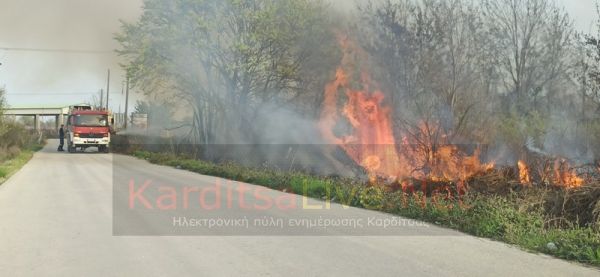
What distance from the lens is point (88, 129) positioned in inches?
1389

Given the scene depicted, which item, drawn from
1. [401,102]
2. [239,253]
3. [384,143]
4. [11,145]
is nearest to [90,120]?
[11,145]

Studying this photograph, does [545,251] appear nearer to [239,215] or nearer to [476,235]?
[476,235]

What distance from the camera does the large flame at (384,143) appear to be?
1195cm

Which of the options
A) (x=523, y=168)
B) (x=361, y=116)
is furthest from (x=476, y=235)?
(x=361, y=116)

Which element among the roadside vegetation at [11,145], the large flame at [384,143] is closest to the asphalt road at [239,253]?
the large flame at [384,143]

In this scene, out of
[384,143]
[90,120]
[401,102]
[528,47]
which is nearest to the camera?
[384,143]

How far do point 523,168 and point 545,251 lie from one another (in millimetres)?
4139

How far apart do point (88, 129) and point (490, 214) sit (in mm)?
32391

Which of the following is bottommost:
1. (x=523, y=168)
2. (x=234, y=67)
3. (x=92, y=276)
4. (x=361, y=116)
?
(x=92, y=276)

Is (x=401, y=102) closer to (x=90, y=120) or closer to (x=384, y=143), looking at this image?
(x=384, y=143)

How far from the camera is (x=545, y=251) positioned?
22.3 ft

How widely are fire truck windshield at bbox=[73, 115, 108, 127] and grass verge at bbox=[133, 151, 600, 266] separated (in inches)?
1048

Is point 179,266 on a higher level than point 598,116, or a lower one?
lower

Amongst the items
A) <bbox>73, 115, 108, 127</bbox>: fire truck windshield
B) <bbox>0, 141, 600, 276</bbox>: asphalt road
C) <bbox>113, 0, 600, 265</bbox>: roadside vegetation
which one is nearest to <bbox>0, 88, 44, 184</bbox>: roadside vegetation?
<bbox>73, 115, 108, 127</bbox>: fire truck windshield
